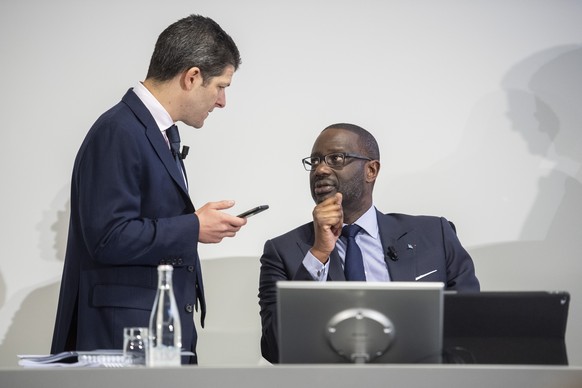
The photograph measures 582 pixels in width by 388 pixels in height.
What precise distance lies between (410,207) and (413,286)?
75.2 inches

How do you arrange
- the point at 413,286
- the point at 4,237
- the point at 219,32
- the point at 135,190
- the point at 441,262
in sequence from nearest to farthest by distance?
the point at 413,286
the point at 135,190
the point at 219,32
the point at 441,262
the point at 4,237

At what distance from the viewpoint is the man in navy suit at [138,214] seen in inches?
104

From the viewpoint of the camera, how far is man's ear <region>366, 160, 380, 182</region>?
3.38m

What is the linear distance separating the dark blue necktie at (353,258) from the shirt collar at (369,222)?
0.09 ft

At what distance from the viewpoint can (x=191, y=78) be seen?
2924 millimetres

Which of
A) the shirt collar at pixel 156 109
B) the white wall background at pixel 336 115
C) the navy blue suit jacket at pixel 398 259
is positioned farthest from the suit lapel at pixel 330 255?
the shirt collar at pixel 156 109

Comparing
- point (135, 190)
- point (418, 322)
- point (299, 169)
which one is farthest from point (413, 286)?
point (299, 169)

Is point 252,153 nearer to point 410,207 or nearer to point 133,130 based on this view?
point 410,207

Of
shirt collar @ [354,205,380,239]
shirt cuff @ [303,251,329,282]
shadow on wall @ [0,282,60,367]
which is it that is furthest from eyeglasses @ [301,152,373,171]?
shadow on wall @ [0,282,60,367]

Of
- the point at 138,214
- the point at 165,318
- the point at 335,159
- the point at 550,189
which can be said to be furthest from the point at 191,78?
the point at 550,189

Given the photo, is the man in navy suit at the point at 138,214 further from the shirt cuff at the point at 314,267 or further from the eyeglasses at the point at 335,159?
the eyeglasses at the point at 335,159

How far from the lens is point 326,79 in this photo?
3822 mm

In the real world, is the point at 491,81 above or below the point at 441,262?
above

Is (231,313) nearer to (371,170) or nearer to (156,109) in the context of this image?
(371,170)
